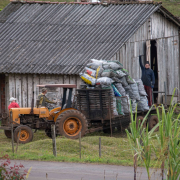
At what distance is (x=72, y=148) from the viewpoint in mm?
11695

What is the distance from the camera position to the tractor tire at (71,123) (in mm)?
13688

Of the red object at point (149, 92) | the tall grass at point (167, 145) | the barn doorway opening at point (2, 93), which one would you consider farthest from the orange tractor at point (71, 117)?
the tall grass at point (167, 145)

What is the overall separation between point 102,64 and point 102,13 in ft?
21.2

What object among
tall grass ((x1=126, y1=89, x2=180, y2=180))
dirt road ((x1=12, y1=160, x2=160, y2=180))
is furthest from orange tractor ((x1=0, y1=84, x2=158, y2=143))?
tall grass ((x1=126, y1=89, x2=180, y2=180))

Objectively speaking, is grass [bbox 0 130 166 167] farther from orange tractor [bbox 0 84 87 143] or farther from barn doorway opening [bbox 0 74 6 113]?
barn doorway opening [bbox 0 74 6 113]

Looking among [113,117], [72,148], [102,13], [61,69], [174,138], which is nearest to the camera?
[174,138]

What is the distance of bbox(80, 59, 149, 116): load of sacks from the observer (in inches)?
562

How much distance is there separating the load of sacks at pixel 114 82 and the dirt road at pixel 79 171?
4.84 m

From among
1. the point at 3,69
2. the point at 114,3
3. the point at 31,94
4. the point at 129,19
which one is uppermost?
the point at 114,3

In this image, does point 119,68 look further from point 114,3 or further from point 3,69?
point 114,3

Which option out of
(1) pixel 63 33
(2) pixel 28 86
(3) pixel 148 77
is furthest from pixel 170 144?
(1) pixel 63 33

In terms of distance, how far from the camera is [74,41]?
18922 millimetres

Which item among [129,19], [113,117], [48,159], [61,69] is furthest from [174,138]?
[129,19]

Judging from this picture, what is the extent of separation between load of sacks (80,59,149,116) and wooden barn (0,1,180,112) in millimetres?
2480
